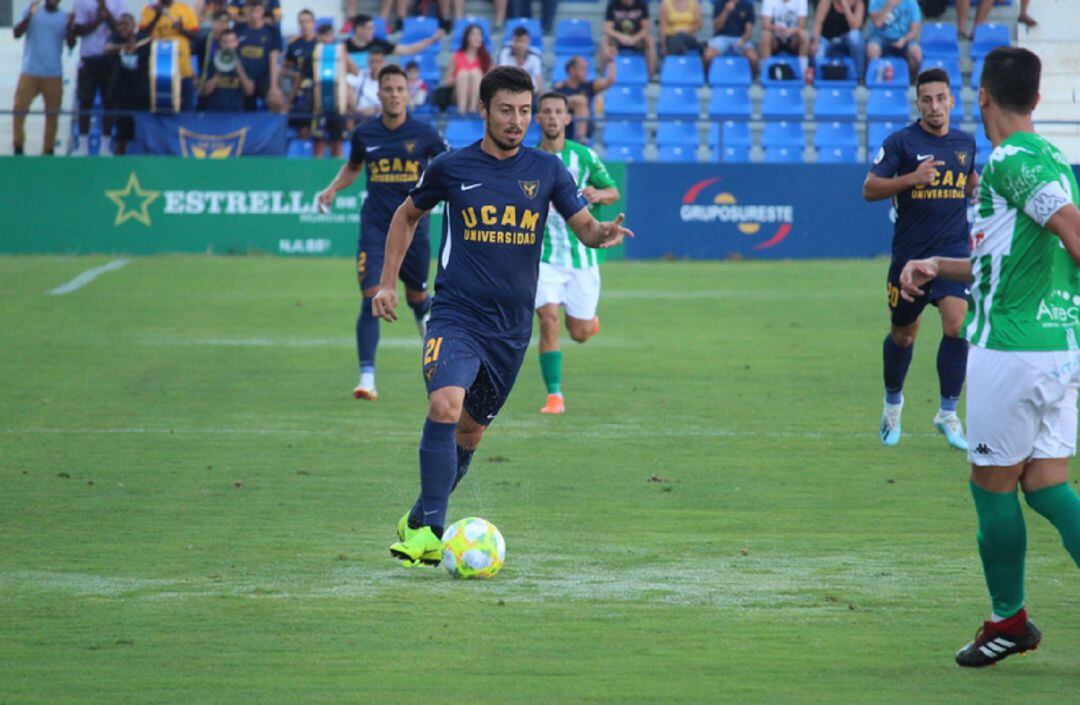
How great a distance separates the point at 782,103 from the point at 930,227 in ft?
56.5

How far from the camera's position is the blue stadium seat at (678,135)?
26547 millimetres

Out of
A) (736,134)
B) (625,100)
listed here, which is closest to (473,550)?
(736,134)

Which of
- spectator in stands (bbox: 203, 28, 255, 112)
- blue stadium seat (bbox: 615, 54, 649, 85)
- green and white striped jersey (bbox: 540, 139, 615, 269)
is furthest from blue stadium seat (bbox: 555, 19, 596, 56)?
green and white striped jersey (bbox: 540, 139, 615, 269)

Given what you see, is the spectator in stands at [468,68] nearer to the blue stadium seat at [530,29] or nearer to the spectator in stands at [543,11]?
the blue stadium seat at [530,29]

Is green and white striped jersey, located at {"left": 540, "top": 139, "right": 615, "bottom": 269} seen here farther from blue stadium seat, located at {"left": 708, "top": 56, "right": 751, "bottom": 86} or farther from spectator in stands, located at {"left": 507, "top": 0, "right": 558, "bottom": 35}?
spectator in stands, located at {"left": 507, "top": 0, "right": 558, "bottom": 35}

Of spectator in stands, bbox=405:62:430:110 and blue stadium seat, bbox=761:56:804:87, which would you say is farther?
blue stadium seat, bbox=761:56:804:87

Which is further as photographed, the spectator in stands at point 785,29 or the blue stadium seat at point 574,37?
the blue stadium seat at point 574,37

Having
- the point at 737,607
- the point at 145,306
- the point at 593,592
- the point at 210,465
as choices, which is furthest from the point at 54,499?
the point at 145,306

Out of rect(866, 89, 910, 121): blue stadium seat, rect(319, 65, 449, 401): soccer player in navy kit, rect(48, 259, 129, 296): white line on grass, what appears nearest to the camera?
rect(319, 65, 449, 401): soccer player in navy kit

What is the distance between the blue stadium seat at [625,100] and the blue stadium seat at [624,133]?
0.71 m

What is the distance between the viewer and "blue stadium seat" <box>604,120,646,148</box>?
2634cm

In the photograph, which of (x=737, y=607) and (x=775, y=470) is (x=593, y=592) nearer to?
(x=737, y=607)

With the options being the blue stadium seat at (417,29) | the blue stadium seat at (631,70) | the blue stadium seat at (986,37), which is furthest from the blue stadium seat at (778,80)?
the blue stadium seat at (417,29)

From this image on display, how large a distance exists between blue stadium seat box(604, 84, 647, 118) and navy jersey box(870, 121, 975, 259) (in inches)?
657
